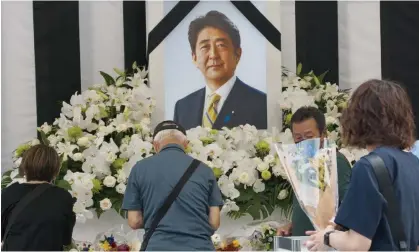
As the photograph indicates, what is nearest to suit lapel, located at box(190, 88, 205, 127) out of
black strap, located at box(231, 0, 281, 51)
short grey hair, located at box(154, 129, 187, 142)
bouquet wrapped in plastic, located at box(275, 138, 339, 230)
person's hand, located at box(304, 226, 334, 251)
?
black strap, located at box(231, 0, 281, 51)

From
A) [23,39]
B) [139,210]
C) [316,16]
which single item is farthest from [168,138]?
[316,16]

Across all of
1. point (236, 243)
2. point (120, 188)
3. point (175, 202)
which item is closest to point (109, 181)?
point (120, 188)

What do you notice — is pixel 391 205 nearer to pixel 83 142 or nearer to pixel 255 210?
pixel 255 210

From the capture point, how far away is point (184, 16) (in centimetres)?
469

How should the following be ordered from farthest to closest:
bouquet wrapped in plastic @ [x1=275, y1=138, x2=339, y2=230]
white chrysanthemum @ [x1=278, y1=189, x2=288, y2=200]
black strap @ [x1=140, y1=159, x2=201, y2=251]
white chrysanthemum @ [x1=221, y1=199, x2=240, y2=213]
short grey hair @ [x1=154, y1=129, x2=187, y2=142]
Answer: white chrysanthemum @ [x1=278, y1=189, x2=288, y2=200], white chrysanthemum @ [x1=221, y1=199, x2=240, y2=213], short grey hair @ [x1=154, y1=129, x2=187, y2=142], black strap @ [x1=140, y1=159, x2=201, y2=251], bouquet wrapped in plastic @ [x1=275, y1=138, x2=339, y2=230]

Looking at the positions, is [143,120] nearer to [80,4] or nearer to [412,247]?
[80,4]

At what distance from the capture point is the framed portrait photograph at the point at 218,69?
4.66 meters

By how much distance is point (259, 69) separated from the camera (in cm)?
470

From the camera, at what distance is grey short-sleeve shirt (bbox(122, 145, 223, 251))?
10.2 feet

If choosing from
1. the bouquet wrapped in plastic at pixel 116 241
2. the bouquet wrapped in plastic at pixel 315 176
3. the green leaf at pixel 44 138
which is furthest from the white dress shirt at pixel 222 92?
the bouquet wrapped in plastic at pixel 315 176

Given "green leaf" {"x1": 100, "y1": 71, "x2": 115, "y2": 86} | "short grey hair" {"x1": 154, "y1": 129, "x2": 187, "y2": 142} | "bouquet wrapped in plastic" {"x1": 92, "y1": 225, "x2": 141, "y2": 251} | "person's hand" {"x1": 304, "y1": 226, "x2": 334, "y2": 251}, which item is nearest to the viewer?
"person's hand" {"x1": 304, "y1": 226, "x2": 334, "y2": 251}

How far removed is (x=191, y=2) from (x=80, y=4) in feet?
2.78

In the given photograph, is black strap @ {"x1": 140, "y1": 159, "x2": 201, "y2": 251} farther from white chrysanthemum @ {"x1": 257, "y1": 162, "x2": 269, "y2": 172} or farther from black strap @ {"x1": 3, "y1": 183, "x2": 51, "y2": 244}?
white chrysanthemum @ {"x1": 257, "y1": 162, "x2": 269, "y2": 172}

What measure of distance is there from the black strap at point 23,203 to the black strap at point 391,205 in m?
1.82
